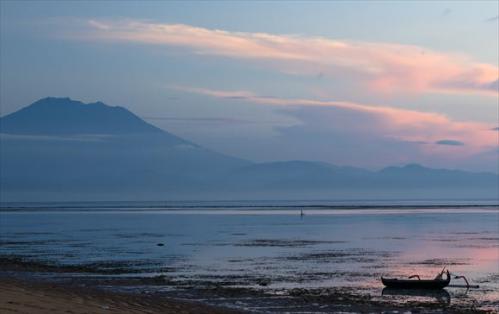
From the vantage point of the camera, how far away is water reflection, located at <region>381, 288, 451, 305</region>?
27297mm

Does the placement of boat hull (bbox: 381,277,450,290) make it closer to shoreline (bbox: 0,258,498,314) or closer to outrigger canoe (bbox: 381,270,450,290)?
outrigger canoe (bbox: 381,270,450,290)

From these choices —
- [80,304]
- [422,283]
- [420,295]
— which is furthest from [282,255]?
[80,304]

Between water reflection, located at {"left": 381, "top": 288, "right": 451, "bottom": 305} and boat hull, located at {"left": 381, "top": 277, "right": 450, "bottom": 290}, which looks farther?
boat hull, located at {"left": 381, "top": 277, "right": 450, "bottom": 290}

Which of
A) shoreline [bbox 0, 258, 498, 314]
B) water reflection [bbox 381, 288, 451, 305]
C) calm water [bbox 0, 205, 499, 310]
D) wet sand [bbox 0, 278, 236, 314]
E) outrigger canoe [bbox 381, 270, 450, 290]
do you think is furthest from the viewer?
calm water [bbox 0, 205, 499, 310]

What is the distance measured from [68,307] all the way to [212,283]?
48.7 feet

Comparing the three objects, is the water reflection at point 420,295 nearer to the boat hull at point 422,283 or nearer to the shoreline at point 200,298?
the shoreline at point 200,298

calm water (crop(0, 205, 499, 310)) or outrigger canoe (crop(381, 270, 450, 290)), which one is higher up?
outrigger canoe (crop(381, 270, 450, 290))

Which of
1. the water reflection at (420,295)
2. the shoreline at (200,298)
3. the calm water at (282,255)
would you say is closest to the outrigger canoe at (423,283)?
the water reflection at (420,295)

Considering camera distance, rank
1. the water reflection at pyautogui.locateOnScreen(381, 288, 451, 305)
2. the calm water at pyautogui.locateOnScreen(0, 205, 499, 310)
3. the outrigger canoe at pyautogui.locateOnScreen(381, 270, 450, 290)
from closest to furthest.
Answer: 1. the water reflection at pyautogui.locateOnScreen(381, 288, 451, 305)
2. the outrigger canoe at pyautogui.locateOnScreen(381, 270, 450, 290)
3. the calm water at pyautogui.locateOnScreen(0, 205, 499, 310)

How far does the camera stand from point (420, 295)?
2875cm

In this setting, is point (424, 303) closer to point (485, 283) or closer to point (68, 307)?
point (485, 283)

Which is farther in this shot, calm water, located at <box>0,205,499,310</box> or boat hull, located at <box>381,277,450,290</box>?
calm water, located at <box>0,205,499,310</box>

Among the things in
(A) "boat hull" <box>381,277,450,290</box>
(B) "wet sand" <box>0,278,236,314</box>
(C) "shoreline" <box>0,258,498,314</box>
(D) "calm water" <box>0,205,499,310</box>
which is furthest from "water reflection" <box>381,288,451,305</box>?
(B) "wet sand" <box>0,278,236,314</box>

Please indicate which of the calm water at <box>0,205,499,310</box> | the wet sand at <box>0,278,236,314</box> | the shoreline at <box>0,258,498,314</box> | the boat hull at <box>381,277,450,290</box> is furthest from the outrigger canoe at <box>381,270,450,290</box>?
the wet sand at <box>0,278,236,314</box>
